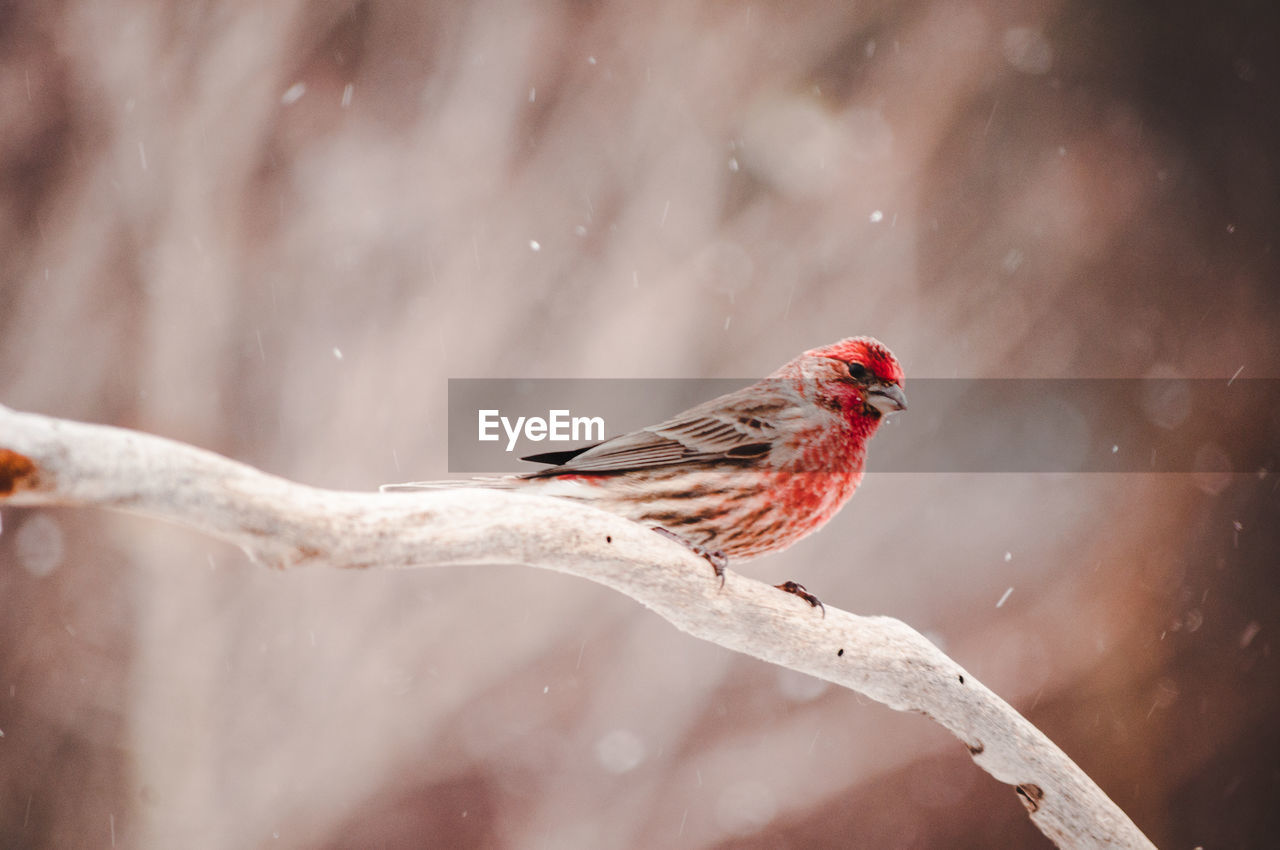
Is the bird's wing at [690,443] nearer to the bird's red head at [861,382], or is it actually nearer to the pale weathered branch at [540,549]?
the bird's red head at [861,382]

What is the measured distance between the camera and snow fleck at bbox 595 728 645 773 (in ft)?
7.65

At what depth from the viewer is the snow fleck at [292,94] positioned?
7.23 ft

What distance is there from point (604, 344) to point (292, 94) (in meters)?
1.04

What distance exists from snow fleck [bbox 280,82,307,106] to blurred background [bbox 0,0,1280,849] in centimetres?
1

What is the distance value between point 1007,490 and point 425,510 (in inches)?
77.3

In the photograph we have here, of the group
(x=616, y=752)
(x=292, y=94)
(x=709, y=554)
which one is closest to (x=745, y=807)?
(x=616, y=752)

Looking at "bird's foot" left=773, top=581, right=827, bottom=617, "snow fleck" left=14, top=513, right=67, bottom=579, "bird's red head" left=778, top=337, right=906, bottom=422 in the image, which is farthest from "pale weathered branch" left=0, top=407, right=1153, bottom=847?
"snow fleck" left=14, top=513, right=67, bottom=579

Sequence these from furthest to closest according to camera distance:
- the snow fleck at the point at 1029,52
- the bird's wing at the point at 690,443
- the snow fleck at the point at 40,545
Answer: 1. the snow fleck at the point at 1029,52
2. the snow fleck at the point at 40,545
3. the bird's wing at the point at 690,443

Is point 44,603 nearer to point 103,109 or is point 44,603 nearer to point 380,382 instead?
point 380,382

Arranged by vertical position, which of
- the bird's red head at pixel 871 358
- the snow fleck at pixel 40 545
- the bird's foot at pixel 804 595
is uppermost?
the bird's red head at pixel 871 358

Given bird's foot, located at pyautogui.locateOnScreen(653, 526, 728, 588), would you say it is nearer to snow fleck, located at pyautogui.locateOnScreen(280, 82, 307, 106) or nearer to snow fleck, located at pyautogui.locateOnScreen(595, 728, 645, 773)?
snow fleck, located at pyautogui.locateOnScreen(595, 728, 645, 773)

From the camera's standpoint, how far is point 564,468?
1.46m

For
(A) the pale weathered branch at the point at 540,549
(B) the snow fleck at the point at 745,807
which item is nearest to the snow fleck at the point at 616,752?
(B) the snow fleck at the point at 745,807

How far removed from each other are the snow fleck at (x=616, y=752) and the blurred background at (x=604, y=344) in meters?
0.01
